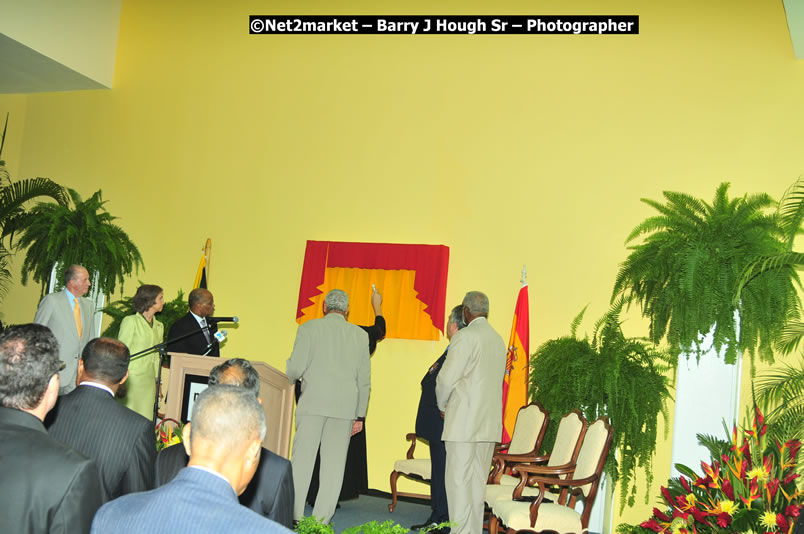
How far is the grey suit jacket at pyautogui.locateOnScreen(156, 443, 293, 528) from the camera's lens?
8.79 ft

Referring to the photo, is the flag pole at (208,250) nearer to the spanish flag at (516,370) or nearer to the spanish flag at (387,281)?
the spanish flag at (387,281)

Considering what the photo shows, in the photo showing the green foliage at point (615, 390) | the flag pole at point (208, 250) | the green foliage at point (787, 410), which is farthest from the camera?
the flag pole at point (208, 250)

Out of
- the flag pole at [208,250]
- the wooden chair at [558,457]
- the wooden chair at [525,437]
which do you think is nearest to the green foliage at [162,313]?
the flag pole at [208,250]

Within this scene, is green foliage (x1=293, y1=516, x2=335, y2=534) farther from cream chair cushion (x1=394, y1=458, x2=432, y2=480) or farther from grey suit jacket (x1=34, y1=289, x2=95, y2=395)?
cream chair cushion (x1=394, y1=458, x2=432, y2=480)

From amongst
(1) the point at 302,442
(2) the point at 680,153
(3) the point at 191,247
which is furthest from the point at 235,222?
(2) the point at 680,153

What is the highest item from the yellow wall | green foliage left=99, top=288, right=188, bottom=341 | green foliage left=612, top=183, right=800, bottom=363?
the yellow wall

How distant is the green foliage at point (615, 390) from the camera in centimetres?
600

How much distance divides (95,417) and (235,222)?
5.77m

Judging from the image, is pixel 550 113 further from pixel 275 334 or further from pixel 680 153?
pixel 275 334

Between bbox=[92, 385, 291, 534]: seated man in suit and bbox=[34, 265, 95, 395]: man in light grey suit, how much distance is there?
15.5 ft

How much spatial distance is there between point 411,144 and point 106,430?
5681 millimetres

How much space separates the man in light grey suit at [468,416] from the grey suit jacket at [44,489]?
3.79 m

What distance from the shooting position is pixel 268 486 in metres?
2.69

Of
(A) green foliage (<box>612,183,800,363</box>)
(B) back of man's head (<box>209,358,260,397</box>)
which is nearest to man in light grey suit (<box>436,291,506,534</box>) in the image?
(A) green foliage (<box>612,183,800,363</box>)
